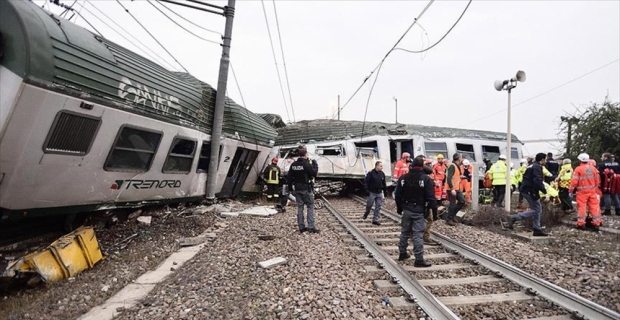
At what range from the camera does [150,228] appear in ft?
23.0

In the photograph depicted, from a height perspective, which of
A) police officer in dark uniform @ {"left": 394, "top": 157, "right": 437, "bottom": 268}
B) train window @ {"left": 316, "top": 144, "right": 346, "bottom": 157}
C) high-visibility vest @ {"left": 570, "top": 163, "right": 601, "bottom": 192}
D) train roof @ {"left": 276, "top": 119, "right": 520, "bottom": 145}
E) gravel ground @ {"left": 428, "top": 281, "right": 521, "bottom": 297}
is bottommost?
gravel ground @ {"left": 428, "top": 281, "right": 521, "bottom": 297}

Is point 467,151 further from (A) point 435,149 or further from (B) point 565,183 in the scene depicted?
(B) point 565,183

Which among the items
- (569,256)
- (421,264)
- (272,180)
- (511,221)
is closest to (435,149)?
(272,180)

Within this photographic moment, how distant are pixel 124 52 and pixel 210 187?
3.81 meters

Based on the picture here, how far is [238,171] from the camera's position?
433 inches

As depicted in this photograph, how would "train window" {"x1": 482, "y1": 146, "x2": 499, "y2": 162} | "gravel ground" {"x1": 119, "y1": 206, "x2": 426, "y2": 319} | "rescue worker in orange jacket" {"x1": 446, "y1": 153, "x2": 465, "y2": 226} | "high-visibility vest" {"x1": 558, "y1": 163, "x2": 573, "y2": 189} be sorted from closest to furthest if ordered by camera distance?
"gravel ground" {"x1": 119, "y1": 206, "x2": 426, "y2": 319} → "rescue worker in orange jacket" {"x1": 446, "y1": 153, "x2": 465, "y2": 226} → "high-visibility vest" {"x1": 558, "y1": 163, "x2": 573, "y2": 189} → "train window" {"x1": 482, "y1": 146, "x2": 499, "y2": 162}

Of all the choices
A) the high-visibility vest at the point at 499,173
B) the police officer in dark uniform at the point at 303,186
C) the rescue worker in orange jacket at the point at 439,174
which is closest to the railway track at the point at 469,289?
the police officer in dark uniform at the point at 303,186

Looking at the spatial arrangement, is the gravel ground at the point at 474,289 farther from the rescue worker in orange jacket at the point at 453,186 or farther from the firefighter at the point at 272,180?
the firefighter at the point at 272,180

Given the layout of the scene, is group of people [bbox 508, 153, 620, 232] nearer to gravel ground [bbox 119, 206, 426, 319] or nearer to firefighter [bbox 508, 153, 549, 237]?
firefighter [bbox 508, 153, 549, 237]

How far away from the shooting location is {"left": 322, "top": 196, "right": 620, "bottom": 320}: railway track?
331cm

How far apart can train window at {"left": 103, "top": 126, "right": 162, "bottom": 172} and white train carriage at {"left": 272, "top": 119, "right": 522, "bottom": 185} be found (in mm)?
7311

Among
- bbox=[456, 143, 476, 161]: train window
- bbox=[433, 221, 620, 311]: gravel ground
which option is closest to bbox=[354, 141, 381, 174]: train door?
bbox=[456, 143, 476, 161]: train window

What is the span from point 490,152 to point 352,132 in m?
7.00

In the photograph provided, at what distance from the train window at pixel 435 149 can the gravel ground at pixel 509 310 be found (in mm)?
12483
